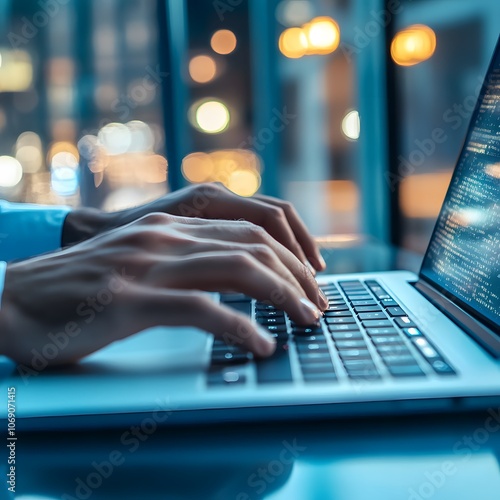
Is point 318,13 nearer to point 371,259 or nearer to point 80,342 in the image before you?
point 371,259

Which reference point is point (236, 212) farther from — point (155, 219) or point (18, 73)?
point (18, 73)

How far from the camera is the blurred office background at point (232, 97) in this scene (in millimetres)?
2217

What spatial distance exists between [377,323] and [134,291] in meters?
0.23

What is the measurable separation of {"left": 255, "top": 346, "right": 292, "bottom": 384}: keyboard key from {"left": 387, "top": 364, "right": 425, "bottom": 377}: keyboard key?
69mm

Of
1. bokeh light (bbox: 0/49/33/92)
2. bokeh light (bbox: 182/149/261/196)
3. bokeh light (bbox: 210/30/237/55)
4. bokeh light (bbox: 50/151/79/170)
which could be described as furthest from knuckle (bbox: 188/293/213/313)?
bokeh light (bbox: 0/49/33/92)

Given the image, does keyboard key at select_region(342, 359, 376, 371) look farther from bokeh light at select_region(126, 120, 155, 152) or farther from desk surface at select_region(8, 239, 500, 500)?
bokeh light at select_region(126, 120, 155, 152)

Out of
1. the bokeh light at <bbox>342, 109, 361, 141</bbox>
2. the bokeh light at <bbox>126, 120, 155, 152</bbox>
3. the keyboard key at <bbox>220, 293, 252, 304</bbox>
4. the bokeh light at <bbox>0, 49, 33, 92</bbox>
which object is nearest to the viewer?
the keyboard key at <bbox>220, 293, 252, 304</bbox>

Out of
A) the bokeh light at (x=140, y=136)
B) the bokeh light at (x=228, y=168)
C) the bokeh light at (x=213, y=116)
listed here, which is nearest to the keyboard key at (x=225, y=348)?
the bokeh light at (x=228, y=168)

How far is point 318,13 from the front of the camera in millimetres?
3748

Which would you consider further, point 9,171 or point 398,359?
point 9,171

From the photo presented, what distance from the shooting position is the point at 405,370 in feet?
1.37

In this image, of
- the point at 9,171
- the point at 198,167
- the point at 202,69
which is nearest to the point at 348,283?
the point at 198,167

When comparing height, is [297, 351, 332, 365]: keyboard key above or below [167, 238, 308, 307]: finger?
below

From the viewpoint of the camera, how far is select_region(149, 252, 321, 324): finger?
495 mm
